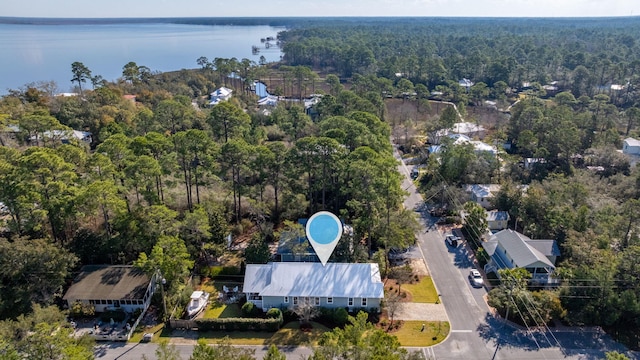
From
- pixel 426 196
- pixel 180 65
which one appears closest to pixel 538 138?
pixel 426 196

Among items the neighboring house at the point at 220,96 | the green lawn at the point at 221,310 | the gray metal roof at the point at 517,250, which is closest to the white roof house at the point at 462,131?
the gray metal roof at the point at 517,250

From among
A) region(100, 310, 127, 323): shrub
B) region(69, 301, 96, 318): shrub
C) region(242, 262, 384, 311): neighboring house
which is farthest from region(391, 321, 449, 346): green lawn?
region(69, 301, 96, 318): shrub

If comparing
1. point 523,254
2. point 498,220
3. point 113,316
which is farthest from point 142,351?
point 498,220

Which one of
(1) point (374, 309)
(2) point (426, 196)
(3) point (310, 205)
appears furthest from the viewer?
(2) point (426, 196)

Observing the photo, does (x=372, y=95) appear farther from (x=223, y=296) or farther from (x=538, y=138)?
(x=223, y=296)

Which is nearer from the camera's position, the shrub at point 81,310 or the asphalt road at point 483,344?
the asphalt road at point 483,344

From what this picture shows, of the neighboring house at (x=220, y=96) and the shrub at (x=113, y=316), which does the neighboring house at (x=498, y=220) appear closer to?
the shrub at (x=113, y=316)
